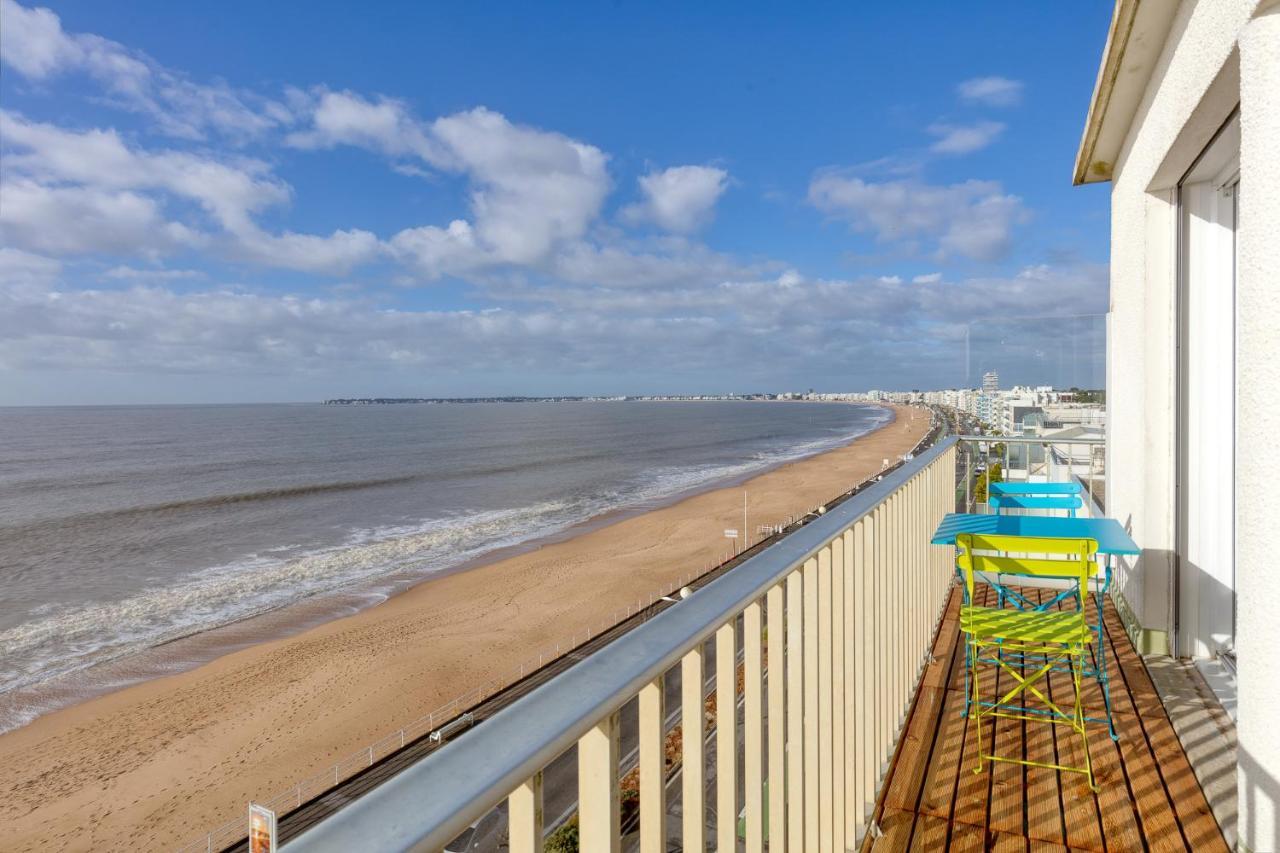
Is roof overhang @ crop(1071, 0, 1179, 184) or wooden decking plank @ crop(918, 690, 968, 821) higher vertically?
roof overhang @ crop(1071, 0, 1179, 184)

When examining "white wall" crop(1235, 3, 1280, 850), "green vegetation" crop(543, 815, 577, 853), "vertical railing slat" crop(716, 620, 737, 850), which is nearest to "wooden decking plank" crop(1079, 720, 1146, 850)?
"white wall" crop(1235, 3, 1280, 850)

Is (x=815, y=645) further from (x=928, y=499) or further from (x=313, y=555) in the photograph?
(x=313, y=555)

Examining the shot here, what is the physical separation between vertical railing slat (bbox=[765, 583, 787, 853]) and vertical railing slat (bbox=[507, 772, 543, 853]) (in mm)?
699

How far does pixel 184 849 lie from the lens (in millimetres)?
8148

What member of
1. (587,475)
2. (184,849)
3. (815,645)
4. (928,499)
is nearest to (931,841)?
(815,645)

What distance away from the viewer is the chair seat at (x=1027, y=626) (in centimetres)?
249

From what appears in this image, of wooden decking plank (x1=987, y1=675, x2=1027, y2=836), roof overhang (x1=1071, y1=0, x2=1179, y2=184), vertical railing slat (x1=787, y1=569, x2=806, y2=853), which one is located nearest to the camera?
vertical railing slat (x1=787, y1=569, x2=806, y2=853)

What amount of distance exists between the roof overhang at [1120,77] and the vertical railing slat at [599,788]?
132 inches

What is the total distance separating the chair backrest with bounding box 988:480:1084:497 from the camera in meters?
4.18

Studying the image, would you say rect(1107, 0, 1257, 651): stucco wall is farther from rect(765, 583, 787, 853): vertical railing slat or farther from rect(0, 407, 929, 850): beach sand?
rect(0, 407, 929, 850): beach sand

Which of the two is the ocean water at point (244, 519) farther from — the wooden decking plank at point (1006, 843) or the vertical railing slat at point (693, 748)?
the vertical railing slat at point (693, 748)

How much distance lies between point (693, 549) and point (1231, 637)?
1810 centimetres

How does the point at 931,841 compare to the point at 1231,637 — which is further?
the point at 1231,637

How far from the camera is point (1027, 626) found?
2.57 metres
